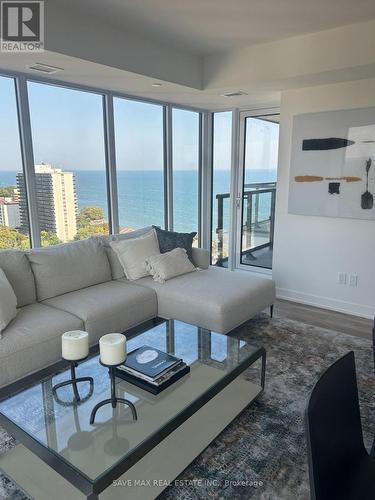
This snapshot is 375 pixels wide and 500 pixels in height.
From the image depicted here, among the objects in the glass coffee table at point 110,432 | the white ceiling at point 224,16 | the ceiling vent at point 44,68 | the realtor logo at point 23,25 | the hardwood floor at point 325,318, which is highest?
the white ceiling at point 224,16

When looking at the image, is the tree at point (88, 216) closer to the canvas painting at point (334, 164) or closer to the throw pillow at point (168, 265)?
the throw pillow at point (168, 265)

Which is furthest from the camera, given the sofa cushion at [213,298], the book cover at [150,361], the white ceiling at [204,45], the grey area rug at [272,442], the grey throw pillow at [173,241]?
the grey throw pillow at [173,241]

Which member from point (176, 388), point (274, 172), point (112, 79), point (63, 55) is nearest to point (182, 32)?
point (112, 79)

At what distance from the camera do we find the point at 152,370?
1.95 m

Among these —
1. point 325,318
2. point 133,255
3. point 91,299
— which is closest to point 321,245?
point 325,318

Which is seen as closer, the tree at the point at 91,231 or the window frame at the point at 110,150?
the window frame at the point at 110,150

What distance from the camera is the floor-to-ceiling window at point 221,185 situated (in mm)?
5012

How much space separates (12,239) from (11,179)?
53 centimetres

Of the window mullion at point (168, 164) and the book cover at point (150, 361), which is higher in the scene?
the window mullion at point (168, 164)

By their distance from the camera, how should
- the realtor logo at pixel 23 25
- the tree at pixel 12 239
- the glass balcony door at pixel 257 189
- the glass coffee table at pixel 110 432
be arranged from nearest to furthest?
the glass coffee table at pixel 110 432, the realtor logo at pixel 23 25, the tree at pixel 12 239, the glass balcony door at pixel 257 189

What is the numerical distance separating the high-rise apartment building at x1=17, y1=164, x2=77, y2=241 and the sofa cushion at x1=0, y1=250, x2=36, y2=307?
0.58 m

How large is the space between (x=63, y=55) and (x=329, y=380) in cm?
259

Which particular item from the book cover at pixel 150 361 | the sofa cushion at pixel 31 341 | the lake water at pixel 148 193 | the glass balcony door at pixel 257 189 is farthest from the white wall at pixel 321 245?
the sofa cushion at pixel 31 341

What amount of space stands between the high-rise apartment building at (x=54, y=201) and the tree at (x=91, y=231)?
7 centimetres
